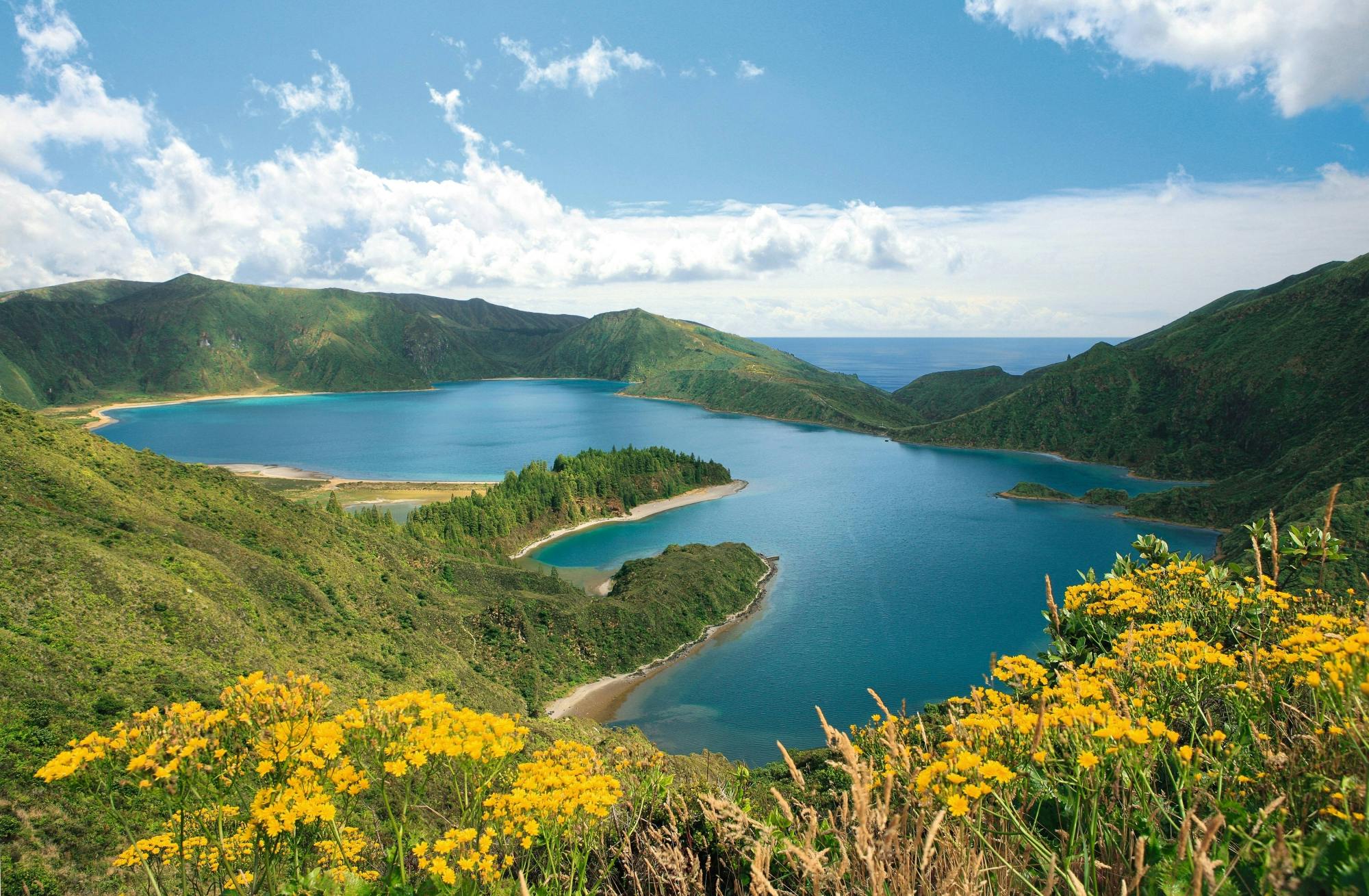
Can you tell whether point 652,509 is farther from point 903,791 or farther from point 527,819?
point 903,791

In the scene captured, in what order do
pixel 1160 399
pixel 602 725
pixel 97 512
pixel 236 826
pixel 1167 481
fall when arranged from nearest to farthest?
pixel 236 826
pixel 97 512
pixel 602 725
pixel 1167 481
pixel 1160 399

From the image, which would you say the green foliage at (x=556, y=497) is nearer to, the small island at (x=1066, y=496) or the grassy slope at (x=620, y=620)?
the grassy slope at (x=620, y=620)

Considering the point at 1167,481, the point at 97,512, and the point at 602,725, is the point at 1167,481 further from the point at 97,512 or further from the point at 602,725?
the point at 97,512

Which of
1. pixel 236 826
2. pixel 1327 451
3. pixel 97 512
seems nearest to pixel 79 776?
pixel 236 826

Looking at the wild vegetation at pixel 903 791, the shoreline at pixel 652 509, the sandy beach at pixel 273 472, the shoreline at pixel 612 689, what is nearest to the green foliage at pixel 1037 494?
the shoreline at pixel 652 509

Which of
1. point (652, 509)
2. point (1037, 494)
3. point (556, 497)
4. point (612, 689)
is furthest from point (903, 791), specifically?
point (1037, 494)

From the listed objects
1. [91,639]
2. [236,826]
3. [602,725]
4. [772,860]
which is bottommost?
[602,725]

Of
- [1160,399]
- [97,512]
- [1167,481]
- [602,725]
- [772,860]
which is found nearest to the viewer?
[772,860]
